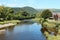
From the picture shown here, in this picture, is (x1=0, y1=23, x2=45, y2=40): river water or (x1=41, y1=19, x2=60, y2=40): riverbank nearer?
(x1=41, y1=19, x2=60, y2=40): riverbank

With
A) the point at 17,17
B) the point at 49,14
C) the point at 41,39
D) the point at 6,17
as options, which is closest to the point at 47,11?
the point at 49,14

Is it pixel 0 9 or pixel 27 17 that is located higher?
pixel 0 9

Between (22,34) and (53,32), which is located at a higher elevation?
(53,32)

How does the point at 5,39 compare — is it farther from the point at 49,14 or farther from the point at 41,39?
the point at 49,14

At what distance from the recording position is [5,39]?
32531mm

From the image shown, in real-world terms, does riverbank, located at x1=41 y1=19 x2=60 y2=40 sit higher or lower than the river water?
higher

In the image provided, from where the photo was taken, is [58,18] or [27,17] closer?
[58,18]

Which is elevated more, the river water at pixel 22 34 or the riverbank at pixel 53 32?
the riverbank at pixel 53 32

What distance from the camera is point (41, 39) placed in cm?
3256

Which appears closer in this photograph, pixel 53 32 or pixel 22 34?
pixel 53 32

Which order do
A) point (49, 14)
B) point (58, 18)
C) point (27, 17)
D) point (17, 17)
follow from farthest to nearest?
point (27, 17) → point (17, 17) → point (49, 14) → point (58, 18)

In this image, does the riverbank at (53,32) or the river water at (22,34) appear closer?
the riverbank at (53,32)

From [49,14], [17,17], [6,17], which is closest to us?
[6,17]

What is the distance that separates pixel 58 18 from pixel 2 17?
22.7 meters
